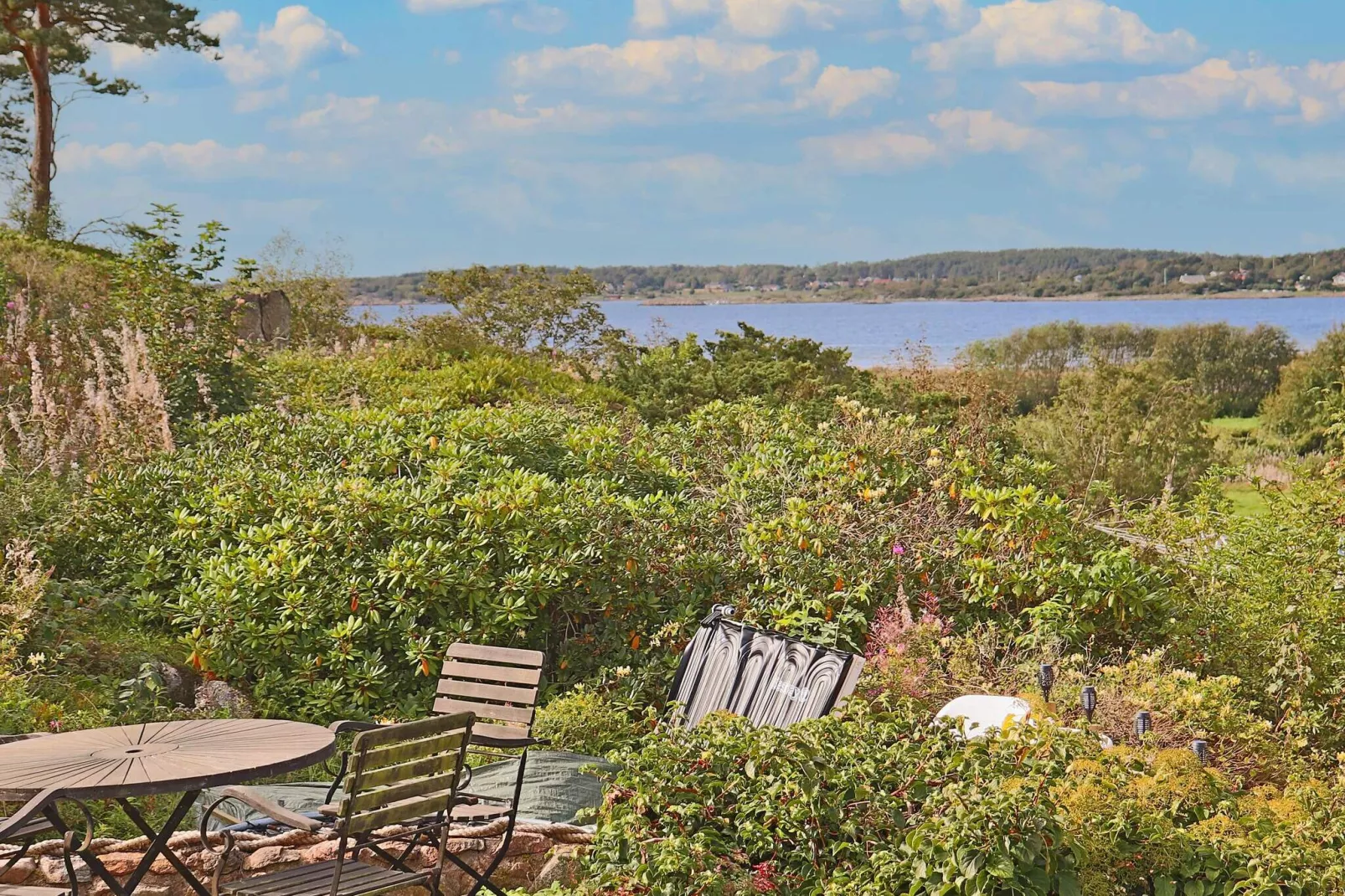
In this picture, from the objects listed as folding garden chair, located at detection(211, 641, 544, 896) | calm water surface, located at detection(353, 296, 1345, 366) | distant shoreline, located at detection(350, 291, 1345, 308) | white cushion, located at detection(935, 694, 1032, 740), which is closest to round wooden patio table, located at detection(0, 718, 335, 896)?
folding garden chair, located at detection(211, 641, 544, 896)

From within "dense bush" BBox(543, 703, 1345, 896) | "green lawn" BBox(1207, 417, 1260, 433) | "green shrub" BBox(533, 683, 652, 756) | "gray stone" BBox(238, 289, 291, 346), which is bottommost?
"green lawn" BBox(1207, 417, 1260, 433)

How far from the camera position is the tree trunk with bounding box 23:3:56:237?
72.2 feet

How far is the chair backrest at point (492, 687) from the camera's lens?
177 inches

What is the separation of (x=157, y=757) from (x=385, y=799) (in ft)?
2.30

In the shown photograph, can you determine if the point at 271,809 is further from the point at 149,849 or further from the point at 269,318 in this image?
the point at 269,318

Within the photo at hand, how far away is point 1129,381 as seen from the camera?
16.7 meters

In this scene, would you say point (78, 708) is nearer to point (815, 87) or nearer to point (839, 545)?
point (839, 545)

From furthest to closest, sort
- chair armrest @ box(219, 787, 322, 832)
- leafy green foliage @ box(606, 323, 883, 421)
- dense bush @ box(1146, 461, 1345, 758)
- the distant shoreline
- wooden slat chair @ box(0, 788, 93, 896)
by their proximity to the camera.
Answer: the distant shoreline, leafy green foliage @ box(606, 323, 883, 421), dense bush @ box(1146, 461, 1345, 758), chair armrest @ box(219, 787, 322, 832), wooden slat chair @ box(0, 788, 93, 896)

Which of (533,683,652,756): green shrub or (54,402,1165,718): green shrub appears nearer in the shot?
(533,683,652,756): green shrub

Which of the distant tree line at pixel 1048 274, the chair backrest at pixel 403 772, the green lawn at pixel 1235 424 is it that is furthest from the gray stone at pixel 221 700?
the distant tree line at pixel 1048 274

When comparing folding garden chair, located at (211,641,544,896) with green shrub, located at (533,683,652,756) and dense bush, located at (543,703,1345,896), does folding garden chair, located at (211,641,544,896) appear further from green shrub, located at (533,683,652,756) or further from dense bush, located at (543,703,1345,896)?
dense bush, located at (543,703,1345,896)

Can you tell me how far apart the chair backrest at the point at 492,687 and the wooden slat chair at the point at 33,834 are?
141 centimetres

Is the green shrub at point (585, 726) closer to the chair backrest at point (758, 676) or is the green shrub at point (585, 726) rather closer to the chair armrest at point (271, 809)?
the chair backrest at point (758, 676)

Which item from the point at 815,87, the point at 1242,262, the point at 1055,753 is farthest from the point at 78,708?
the point at 1242,262
